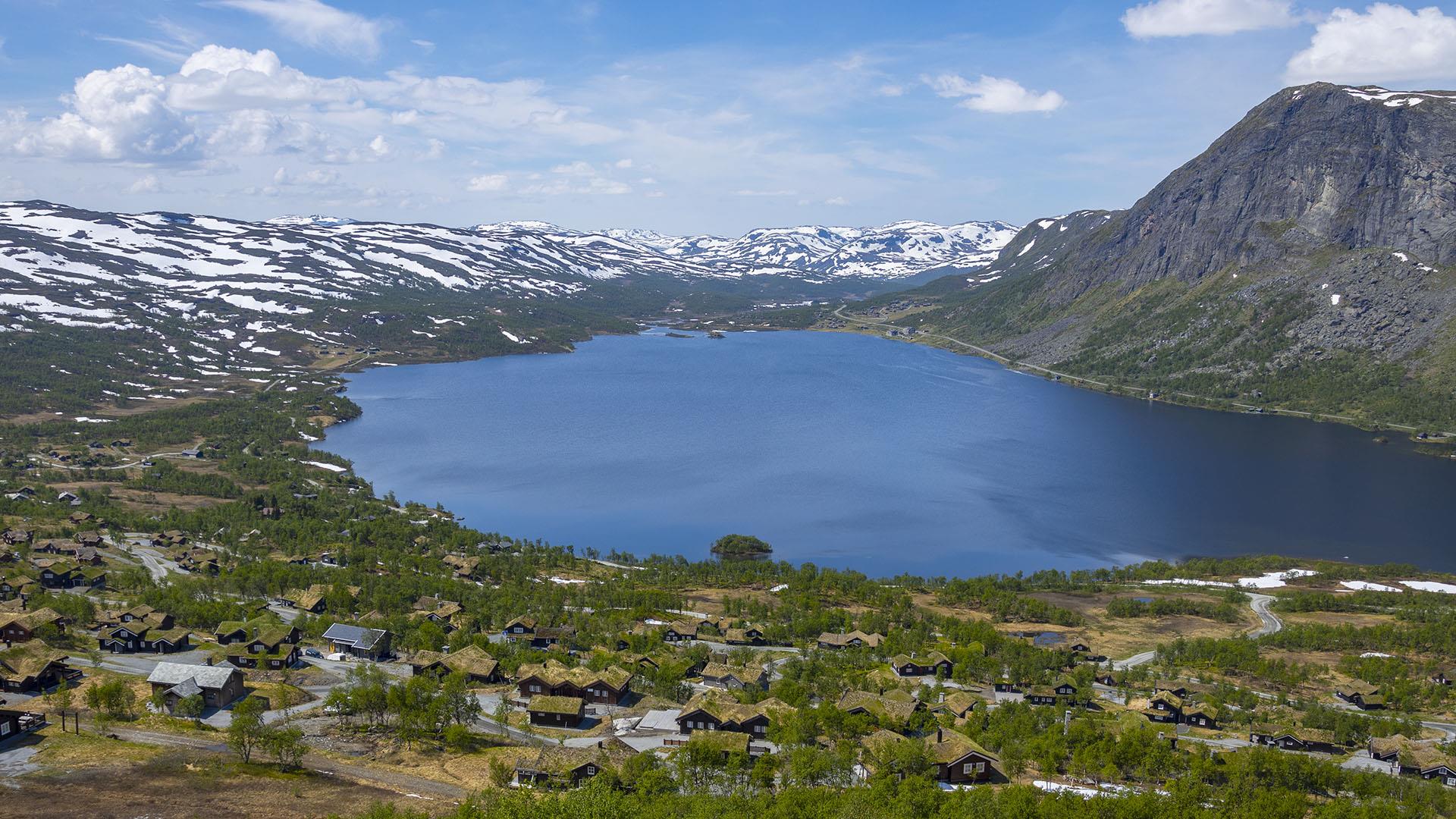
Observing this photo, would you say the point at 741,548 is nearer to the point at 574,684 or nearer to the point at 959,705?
the point at 574,684

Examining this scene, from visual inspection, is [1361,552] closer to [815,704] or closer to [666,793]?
[815,704]

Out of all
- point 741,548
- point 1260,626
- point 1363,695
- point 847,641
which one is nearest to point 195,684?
point 847,641

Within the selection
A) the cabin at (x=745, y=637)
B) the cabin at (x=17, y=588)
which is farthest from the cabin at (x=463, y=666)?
the cabin at (x=17, y=588)

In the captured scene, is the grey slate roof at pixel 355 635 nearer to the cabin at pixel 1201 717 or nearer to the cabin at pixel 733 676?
the cabin at pixel 733 676

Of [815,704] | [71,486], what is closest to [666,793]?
[815,704]

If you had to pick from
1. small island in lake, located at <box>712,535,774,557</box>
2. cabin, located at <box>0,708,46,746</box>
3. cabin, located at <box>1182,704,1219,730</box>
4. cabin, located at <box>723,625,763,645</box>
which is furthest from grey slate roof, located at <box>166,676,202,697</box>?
cabin, located at <box>1182,704,1219,730</box>

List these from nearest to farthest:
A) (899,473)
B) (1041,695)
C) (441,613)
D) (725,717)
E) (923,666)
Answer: (725,717)
(1041,695)
(923,666)
(441,613)
(899,473)
